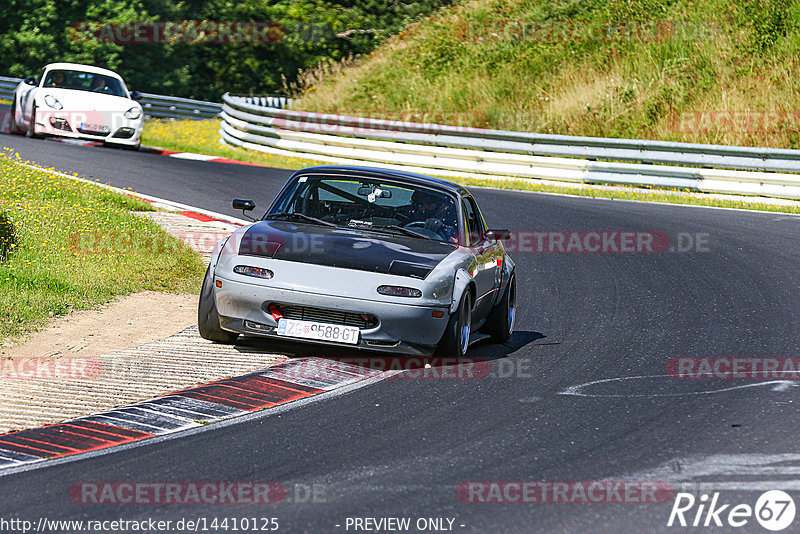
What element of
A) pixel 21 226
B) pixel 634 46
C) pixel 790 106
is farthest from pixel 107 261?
pixel 634 46

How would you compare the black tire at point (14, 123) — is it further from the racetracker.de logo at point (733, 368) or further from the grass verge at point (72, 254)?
the racetracker.de logo at point (733, 368)

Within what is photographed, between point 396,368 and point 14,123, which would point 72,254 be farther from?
point 14,123

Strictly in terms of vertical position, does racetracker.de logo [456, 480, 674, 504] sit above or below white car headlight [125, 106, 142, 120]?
below

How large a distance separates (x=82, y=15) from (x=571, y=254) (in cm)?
3083

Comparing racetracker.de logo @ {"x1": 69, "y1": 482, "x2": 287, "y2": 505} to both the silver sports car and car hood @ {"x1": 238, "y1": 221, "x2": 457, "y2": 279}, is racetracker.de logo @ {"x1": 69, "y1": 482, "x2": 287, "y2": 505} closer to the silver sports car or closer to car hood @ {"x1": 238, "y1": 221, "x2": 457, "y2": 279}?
the silver sports car

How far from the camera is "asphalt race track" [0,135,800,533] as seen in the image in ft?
16.5

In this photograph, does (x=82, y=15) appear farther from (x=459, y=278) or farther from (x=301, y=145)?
(x=459, y=278)

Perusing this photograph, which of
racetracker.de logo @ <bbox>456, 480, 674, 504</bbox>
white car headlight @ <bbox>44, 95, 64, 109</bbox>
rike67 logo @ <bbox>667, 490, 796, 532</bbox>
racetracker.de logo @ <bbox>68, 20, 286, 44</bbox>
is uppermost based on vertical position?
racetracker.de logo @ <bbox>68, 20, 286, 44</bbox>

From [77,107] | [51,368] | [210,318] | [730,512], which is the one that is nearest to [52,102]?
[77,107]

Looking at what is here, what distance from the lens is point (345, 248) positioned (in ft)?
27.5

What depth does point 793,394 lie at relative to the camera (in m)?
7.50

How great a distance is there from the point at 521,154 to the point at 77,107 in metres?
8.73

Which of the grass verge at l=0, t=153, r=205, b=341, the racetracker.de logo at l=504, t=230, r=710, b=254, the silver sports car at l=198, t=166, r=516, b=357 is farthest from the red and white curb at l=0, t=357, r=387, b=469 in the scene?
the racetracker.de logo at l=504, t=230, r=710, b=254

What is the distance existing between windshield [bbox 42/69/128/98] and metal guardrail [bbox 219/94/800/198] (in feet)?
13.6
